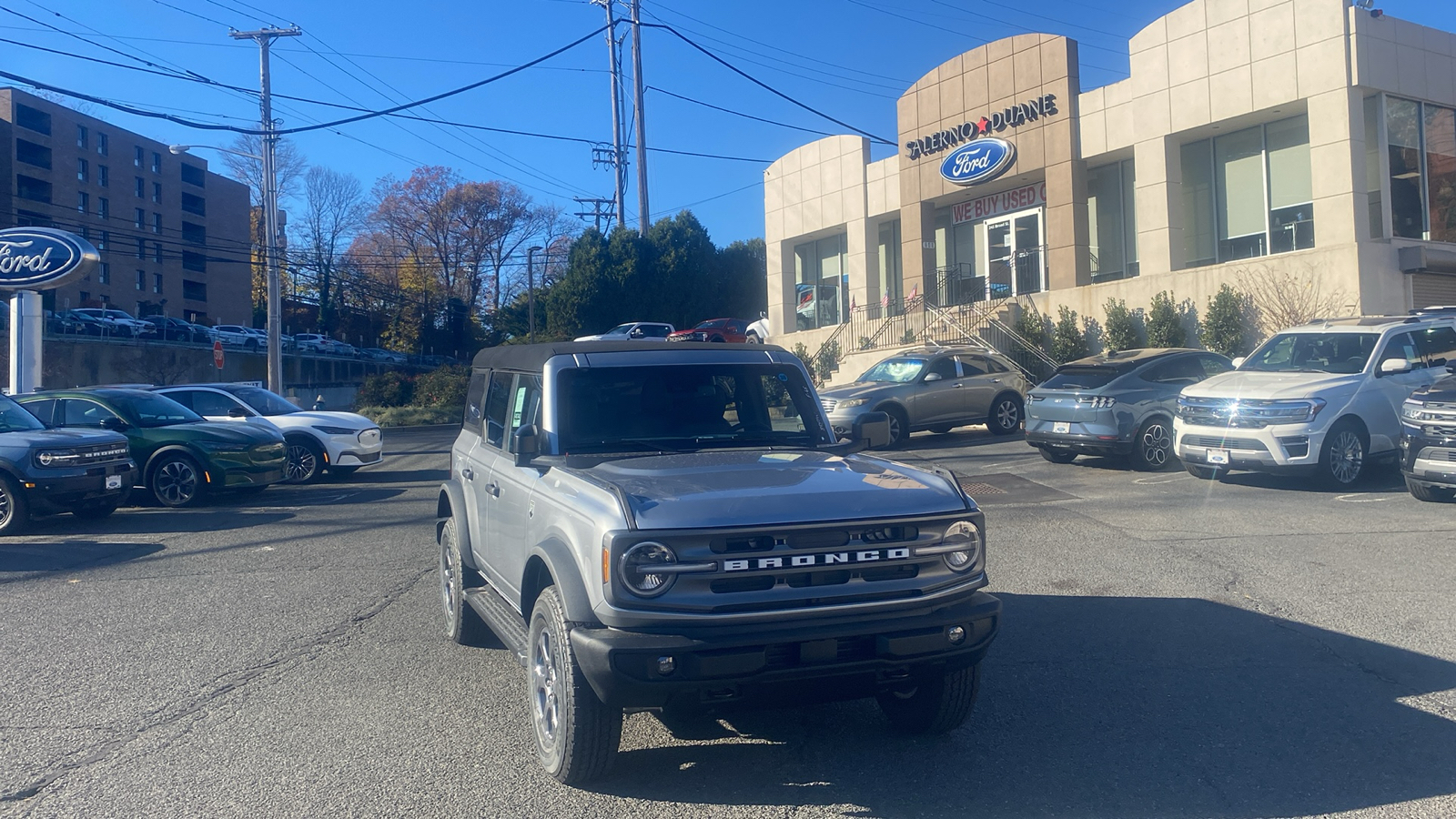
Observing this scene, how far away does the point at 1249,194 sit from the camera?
2412 cm

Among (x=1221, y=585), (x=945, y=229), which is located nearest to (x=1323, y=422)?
(x=1221, y=585)

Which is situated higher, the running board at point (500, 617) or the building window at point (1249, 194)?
the building window at point (1249, 194)

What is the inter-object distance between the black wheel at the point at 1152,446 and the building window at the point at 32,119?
231ft

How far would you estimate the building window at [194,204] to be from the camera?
3063 inches

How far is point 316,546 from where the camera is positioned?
33.8 ft

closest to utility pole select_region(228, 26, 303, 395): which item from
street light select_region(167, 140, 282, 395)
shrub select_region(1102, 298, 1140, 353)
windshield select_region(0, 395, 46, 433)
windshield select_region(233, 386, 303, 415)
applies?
street light select_region(167, 140, 282, 395)

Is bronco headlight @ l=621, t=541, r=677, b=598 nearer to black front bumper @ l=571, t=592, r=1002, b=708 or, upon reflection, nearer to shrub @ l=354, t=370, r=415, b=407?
black front bumper @ l=571, t=592, r=1002, b=708

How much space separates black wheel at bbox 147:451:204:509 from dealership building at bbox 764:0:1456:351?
19926mm

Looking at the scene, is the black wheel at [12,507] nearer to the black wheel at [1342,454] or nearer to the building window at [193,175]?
the black wheel at [1342,454]

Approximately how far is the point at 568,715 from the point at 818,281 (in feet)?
113

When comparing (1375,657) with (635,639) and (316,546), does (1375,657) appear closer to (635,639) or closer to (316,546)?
(635,639)

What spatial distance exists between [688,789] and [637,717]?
2.94 feet

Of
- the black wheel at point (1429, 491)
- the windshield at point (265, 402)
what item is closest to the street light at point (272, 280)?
the windshield at point (265, 402)

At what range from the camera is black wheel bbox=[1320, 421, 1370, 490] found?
11.4 meters
